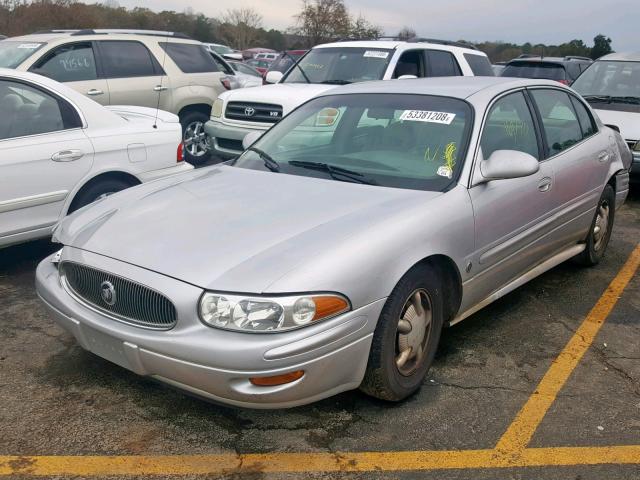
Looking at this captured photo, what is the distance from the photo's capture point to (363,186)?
3578 millimetres

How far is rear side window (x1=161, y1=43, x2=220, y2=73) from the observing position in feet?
30.3

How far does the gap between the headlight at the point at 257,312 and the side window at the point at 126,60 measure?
6.52 metres

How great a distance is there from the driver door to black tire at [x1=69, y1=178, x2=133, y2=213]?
9.86 feet

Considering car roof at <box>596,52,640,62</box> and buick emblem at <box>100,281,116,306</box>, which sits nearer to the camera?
buick emblem at <box>100,281,116,306</box>

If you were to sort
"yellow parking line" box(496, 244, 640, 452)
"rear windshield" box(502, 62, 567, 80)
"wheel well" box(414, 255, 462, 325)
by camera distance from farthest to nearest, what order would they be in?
"rear windshield" box(502, 62, 567, 80), "wheel well" box(414, 255, 462, 325), "yellow parking line" box(496, 244, 640, 452)

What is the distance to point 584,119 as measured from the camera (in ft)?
16.9

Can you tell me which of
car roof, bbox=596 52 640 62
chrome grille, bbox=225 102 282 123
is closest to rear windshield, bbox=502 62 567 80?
car roof, bbox=596 52 640 62

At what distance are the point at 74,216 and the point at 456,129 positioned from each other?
2.21 metres

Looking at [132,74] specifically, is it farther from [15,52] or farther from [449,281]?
[449,281]

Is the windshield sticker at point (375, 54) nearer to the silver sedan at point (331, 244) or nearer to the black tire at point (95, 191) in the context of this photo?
the silver sedan at point (331, 244)

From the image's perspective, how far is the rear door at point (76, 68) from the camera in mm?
7770

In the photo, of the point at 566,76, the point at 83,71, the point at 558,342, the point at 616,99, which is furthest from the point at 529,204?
the point at 566,76

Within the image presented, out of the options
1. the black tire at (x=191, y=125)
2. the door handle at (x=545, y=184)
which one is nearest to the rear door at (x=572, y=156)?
the door handle at (x=545, y=184)

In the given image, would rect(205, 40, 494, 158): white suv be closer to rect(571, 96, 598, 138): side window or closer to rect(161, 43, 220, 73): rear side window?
rect(161, 43, 220, 73): rear side window
